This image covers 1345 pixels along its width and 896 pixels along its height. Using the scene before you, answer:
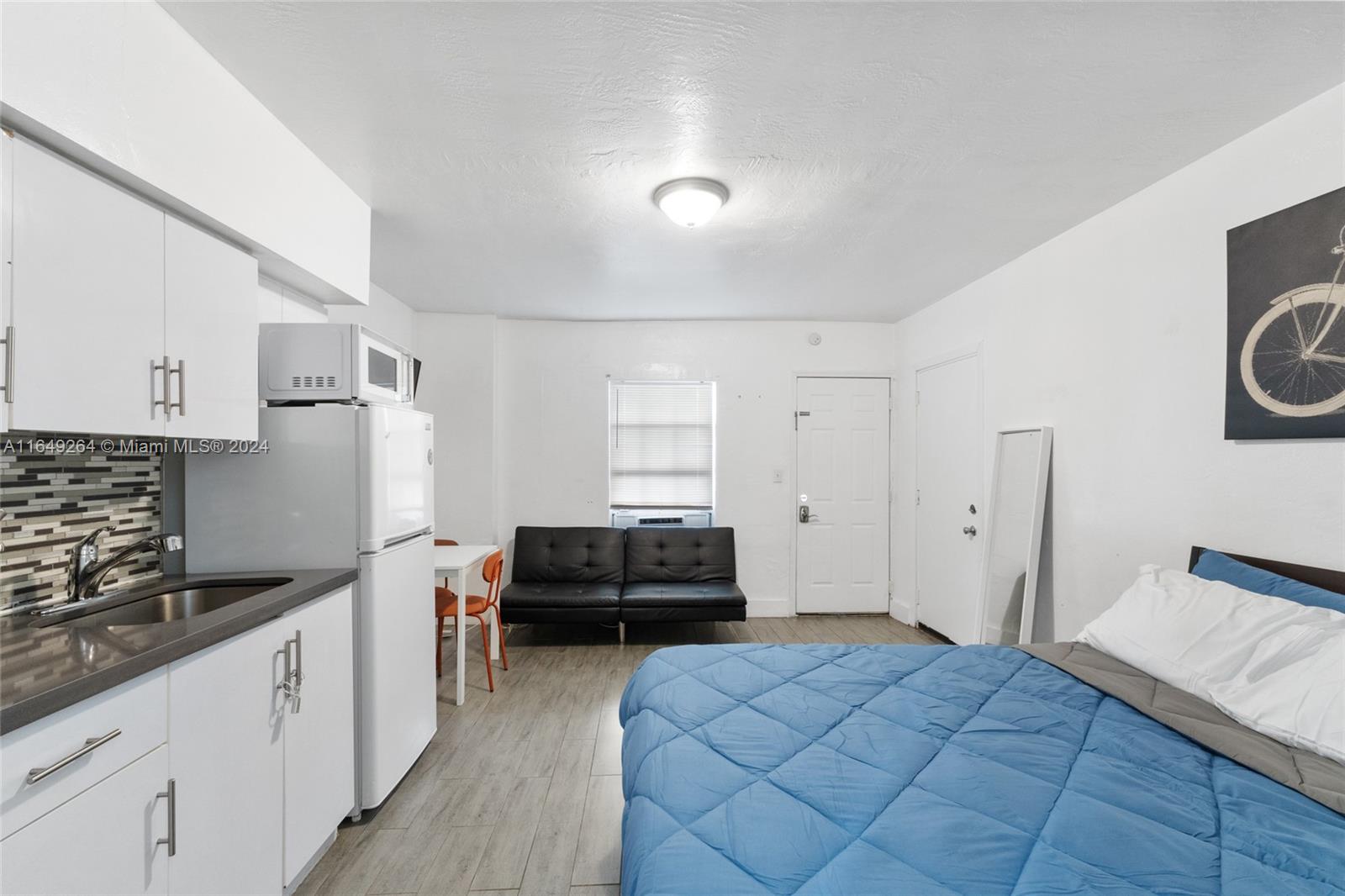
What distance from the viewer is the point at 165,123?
150 cm

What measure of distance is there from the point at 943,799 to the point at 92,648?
194 cm

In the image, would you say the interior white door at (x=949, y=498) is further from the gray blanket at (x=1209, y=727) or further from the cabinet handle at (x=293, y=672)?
the cabinet handle at (x=293, y=672)

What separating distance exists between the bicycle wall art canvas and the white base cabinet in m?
3.39

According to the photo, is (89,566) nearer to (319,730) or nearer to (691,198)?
(319,730)

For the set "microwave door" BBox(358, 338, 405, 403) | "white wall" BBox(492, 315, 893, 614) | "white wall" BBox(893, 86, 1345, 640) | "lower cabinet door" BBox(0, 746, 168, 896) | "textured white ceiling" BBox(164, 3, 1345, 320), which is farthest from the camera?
"white wall" BBox(492, 315, 893, 614)

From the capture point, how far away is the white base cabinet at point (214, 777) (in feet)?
3.38

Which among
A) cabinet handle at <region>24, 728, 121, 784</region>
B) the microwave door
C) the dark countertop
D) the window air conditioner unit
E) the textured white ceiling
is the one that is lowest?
the window air conditioner unit

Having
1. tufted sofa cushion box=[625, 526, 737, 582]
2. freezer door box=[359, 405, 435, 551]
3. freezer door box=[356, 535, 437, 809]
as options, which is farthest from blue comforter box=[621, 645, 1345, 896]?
tufted sofa cushion box=[625, 526, 737, 582]

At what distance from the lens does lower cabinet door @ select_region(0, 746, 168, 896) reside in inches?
37.8

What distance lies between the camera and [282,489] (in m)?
2.14

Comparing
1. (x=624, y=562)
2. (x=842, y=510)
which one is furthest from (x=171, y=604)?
(x=842, y=510)

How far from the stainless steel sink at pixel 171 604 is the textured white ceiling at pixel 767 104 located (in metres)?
1.68

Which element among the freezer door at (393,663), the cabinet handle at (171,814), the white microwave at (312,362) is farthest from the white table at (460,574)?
the cabinet handle at (171,814)

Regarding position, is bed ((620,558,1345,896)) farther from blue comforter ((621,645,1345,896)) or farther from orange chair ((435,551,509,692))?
orange chair ((435,551,509,692))
